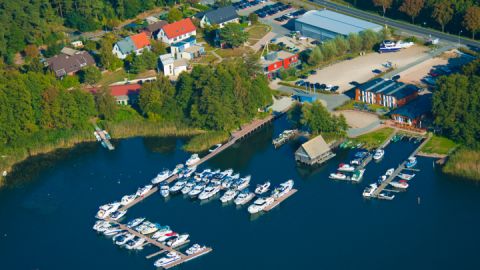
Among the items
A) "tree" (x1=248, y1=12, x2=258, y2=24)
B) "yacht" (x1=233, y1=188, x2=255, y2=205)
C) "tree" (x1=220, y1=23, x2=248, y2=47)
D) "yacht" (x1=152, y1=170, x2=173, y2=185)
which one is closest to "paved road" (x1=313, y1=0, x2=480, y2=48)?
"tree" (x1=248, y1=12, x2=258, y2=24)

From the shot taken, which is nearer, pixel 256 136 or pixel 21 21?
pixel 256 136

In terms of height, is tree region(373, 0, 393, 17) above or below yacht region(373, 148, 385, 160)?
above

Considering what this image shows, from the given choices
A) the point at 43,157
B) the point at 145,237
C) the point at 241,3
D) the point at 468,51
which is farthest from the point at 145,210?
the point at 241,3

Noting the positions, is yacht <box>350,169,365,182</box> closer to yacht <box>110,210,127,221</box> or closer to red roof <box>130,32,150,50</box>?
yacht <box>110,210,127,221</box>

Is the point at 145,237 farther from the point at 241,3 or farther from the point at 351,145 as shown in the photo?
the point at 241,3

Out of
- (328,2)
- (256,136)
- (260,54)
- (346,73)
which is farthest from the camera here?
(328,2)

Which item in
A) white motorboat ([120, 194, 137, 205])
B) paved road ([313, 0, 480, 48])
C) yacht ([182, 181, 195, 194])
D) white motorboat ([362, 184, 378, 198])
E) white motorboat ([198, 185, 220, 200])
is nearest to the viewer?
white motorboat ([362, 184, 378, 198])

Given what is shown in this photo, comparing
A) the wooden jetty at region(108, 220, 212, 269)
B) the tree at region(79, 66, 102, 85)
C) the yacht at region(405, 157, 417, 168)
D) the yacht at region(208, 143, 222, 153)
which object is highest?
the tree at region(79, 66, 102, 85)
